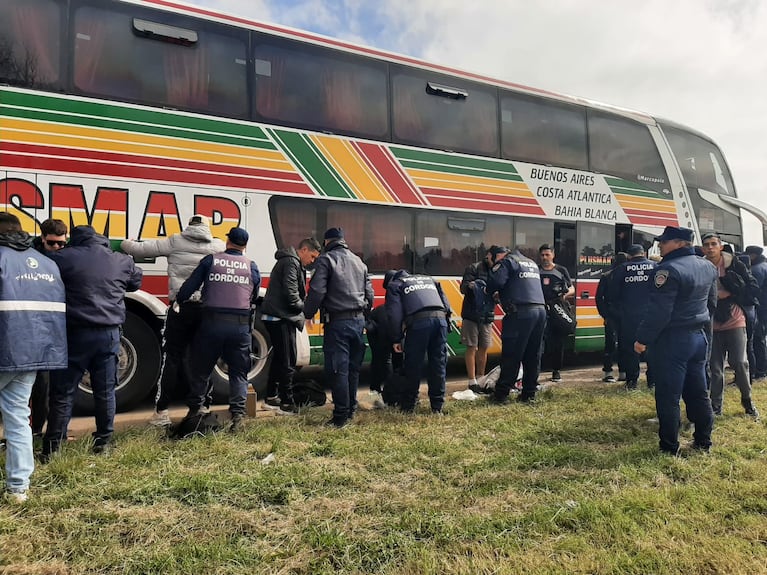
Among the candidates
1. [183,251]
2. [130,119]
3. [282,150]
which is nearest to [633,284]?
[282,150]

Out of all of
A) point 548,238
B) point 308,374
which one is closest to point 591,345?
point 548,238

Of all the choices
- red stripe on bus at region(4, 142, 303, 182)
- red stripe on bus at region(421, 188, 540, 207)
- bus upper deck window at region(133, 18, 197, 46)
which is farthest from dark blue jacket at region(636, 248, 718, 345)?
bus upper deck window at region(133, 18, 197, 46)

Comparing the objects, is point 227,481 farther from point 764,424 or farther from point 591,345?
point 591,345

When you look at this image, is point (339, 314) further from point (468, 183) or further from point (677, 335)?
point (468, 183)

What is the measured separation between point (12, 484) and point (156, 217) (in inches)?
124

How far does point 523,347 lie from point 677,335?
2.02 metres

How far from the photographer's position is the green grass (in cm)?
275

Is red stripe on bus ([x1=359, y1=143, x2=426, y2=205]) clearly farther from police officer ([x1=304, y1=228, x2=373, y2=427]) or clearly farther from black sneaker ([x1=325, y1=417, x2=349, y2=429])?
black sneaker ([x1=325, y1=417, x2=349, y2=429])

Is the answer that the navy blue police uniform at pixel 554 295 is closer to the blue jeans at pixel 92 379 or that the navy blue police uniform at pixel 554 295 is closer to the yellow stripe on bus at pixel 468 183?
the yellow stripe on bus at pixel 468 183

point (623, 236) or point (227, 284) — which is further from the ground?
point (623, 236)

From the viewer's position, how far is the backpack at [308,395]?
6.04 metres

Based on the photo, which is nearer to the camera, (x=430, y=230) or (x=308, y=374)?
(x=430, y=230)

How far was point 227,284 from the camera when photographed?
4.79 m

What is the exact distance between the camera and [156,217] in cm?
579
